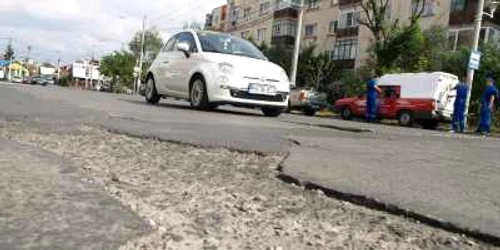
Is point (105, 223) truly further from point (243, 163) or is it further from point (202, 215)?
point (243, 163)

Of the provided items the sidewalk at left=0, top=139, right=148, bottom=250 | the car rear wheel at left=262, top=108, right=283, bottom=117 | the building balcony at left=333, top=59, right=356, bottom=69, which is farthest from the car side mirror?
the building balcony at left=333, top=59, right=356, bottom=69

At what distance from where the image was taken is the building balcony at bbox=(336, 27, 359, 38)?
5306 cm

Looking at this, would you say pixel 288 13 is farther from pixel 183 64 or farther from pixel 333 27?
pixel 183 64

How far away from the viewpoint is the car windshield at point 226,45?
11.4 meters

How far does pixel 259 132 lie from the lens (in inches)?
289

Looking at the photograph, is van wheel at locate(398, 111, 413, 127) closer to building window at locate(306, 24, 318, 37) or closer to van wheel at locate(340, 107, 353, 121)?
van wheel at locate(340, 107, 353, 121)

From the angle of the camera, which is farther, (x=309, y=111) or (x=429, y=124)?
(x=309, y=111)

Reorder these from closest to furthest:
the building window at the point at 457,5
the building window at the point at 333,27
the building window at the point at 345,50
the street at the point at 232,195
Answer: the street at the point at 232,195, the building window at the point at 457,5, the building window at the point at 345,50, the building window at the point at 333,27

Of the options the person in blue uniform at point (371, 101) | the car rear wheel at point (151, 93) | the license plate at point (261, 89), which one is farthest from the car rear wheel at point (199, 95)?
the person in blue uniform at point (371, 101)

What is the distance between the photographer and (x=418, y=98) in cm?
2564

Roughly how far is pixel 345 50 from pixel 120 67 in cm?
5094

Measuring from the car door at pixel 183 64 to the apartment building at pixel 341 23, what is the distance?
92.6ft

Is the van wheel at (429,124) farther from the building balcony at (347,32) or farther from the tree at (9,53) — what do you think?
the tree at (9,53)

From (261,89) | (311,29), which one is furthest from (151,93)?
(311,29)
